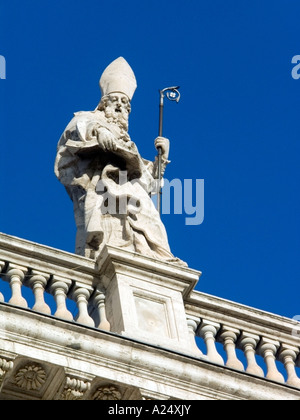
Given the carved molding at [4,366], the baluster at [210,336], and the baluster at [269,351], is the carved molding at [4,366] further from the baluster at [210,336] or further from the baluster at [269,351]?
the baluster at [269,351]

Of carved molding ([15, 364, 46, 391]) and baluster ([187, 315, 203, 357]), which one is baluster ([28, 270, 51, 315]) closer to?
carved molding ([15, 364, 46, 391])

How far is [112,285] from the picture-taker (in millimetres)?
19500

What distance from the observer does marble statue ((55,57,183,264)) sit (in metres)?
20.6

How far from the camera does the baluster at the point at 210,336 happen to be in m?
19.6

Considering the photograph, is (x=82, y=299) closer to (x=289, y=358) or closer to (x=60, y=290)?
(x=60, y=290)

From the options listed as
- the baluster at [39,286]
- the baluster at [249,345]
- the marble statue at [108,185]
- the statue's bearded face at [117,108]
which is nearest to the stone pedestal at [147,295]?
the marble statue at [108,185]

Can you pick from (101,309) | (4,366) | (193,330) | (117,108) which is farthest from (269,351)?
(117,108)

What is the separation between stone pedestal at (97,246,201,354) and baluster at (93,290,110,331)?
5 centimetres

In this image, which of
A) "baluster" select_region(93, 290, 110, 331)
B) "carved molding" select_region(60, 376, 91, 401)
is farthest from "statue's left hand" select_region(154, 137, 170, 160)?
"carved molding" select_region(60, 376, 91, 401)

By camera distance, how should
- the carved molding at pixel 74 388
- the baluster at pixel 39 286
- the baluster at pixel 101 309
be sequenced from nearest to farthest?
the carved molding at pixel 74 388 < the baluster at pixel 39 286 < the baluster at pixel 101 309

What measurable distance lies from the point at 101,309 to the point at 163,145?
424 cm

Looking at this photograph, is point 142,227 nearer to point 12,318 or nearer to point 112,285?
point 112,285
